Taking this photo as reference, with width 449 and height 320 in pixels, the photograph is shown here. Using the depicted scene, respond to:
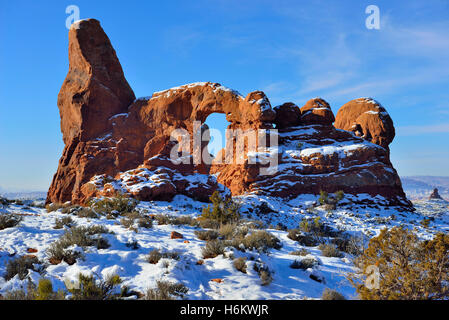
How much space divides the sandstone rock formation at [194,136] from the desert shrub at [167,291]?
14.6 metres

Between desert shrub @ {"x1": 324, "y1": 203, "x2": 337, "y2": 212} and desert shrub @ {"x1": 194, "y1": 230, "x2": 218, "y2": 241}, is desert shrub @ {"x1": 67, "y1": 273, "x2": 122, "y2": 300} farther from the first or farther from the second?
desert shrub @ {"x1": 324, "y1": 203, "x2": 337, "y2": 212}

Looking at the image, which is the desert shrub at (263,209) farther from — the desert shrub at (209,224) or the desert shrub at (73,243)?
the desert shrub at (73,243)

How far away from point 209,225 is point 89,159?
25053 millimetres

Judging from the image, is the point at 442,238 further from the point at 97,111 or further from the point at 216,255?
the point at 97,111

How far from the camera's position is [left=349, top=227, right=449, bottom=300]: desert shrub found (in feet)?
12.0

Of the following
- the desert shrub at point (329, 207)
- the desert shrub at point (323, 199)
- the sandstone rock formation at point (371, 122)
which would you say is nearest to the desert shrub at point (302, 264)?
the desert shrub at point (329, 207)

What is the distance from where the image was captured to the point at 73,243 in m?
5.99

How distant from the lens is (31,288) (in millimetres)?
3721

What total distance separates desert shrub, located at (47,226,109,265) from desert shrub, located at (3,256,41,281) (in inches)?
17.7

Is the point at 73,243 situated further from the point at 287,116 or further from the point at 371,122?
the point at 371,122

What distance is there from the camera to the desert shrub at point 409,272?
3.65 meters

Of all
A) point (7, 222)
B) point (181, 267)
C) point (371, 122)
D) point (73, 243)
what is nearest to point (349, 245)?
point (181, 267)

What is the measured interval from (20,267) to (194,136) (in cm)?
2313
